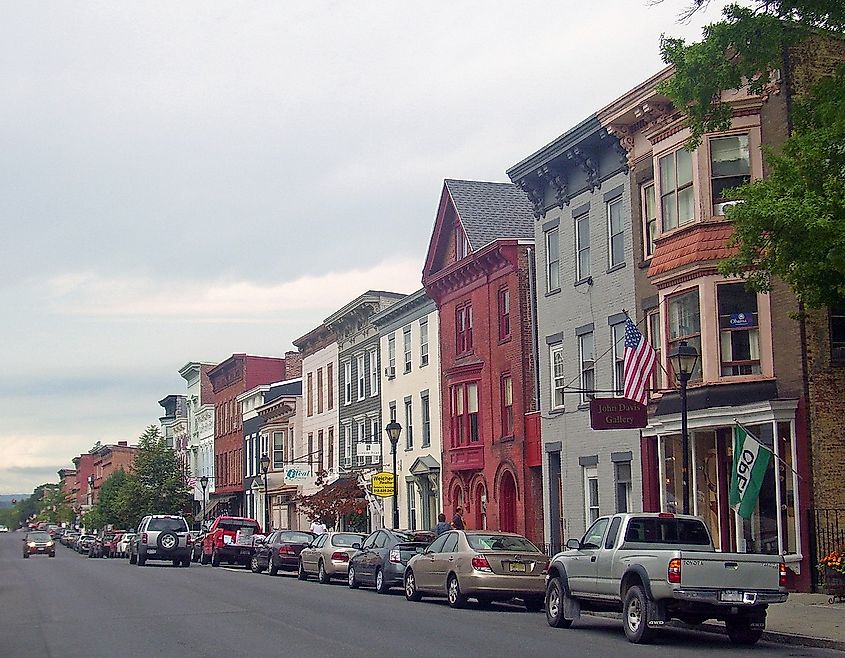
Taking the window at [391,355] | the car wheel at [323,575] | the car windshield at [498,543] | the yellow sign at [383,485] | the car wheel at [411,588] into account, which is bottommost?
the car wheel at [323,575]

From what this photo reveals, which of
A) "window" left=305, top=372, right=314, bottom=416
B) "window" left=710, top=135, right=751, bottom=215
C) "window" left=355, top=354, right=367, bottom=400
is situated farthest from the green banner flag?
"window" left=305, top=372, right=314, bottom=416

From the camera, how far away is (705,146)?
28.1m

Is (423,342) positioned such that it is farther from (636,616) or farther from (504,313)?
(636,616)

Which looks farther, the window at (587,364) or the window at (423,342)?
the window at (423,342)

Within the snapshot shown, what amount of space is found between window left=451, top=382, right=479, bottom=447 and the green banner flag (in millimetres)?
17511

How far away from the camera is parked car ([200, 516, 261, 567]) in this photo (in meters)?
49.0

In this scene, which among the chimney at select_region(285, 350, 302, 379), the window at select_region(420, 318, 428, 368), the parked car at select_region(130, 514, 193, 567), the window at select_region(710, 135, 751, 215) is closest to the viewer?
the window at select_region(710, 135, 751, 215)

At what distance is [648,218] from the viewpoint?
31.7 meters

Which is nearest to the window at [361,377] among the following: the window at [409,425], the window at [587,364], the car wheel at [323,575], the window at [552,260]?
the window at [409,425]

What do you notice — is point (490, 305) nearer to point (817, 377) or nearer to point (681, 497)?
point (681, 497)

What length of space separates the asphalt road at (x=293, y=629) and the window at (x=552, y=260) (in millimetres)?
11417

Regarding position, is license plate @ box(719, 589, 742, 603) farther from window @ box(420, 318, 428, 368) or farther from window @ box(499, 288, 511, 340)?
window @ box(420, 318, 428, 368)

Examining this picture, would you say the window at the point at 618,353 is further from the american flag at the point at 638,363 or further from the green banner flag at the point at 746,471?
the green banner flag at the point at 746,471

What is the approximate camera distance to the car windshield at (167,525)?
5174 centimetres
